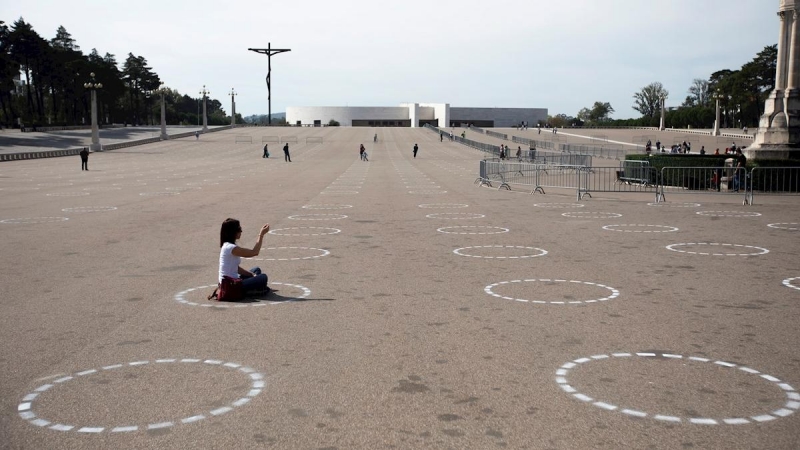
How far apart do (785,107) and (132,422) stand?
38375 mm

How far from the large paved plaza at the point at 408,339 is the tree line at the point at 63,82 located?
87683 mm

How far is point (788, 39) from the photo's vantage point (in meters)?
38.2

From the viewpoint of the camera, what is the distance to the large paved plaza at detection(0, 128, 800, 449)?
548cm

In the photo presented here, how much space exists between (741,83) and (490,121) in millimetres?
82973

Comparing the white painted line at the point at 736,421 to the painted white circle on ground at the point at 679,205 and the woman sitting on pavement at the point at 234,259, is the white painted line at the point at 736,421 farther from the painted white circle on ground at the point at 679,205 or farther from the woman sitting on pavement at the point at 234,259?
the painted white circle on ground at the point at 679,205

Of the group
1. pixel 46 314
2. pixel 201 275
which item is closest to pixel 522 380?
pixel 46 314

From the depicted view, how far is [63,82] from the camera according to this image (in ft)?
415

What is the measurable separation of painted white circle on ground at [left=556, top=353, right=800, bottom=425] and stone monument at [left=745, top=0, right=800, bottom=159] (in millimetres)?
32863

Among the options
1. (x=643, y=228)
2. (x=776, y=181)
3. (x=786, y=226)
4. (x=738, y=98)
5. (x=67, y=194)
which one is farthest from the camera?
(x=738, y=98)

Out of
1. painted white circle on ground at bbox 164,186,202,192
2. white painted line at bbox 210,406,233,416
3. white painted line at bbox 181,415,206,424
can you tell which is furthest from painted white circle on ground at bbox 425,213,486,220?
white painted line at bbox 181,415,206,424

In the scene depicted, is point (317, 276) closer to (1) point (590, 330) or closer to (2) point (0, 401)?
(1) point (590, 330)

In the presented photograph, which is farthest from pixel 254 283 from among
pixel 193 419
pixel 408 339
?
pixel 193 419

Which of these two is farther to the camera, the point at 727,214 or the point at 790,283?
the point at 727,214

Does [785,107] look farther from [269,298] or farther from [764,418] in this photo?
[764,418]
